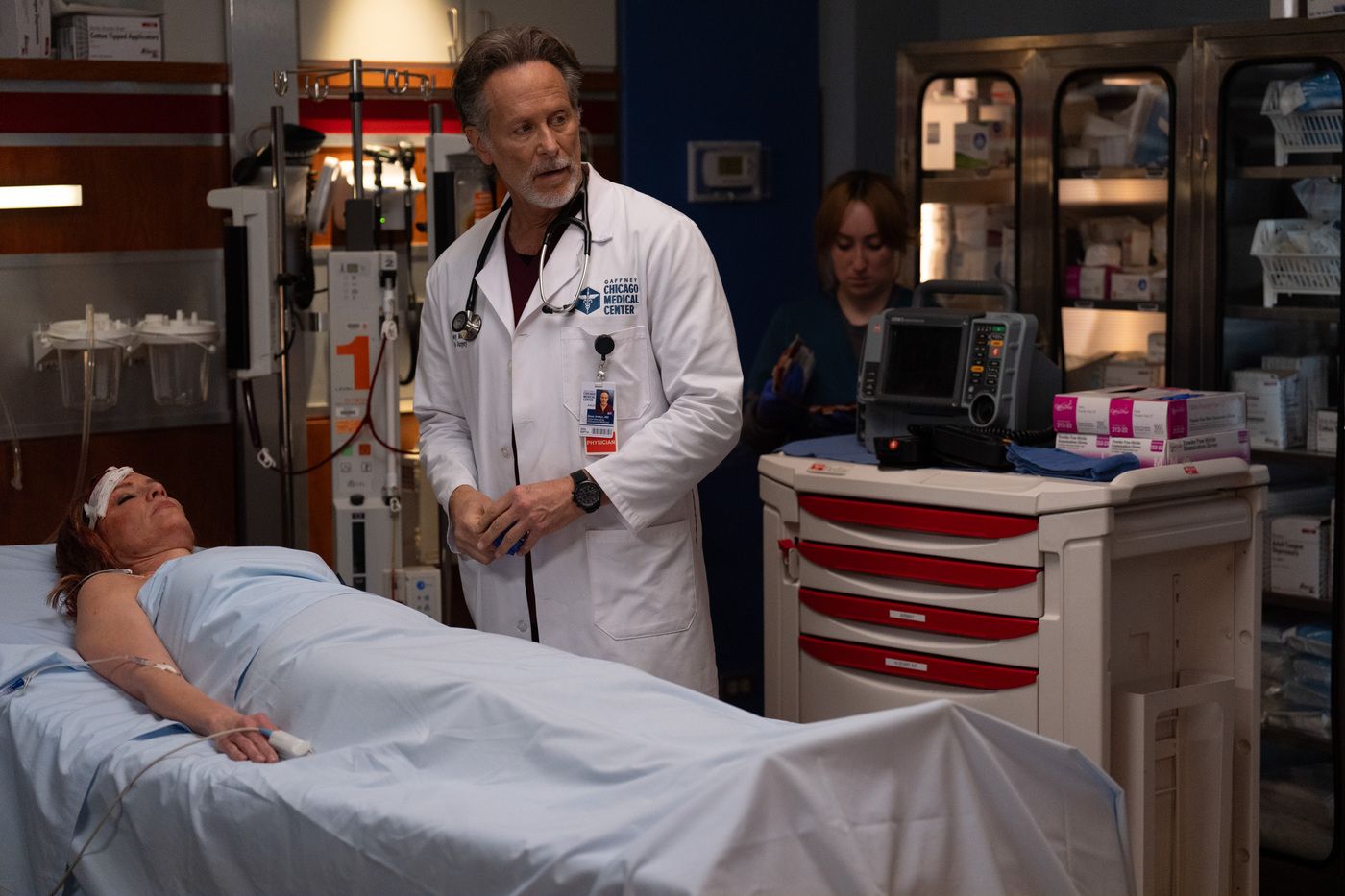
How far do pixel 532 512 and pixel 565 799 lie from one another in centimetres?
72

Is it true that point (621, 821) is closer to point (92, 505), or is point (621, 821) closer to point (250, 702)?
point (250, 702)

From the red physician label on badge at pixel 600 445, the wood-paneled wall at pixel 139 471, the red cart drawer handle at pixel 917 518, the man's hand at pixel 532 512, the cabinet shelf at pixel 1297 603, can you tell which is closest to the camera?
the man's hand at pixel 532 512

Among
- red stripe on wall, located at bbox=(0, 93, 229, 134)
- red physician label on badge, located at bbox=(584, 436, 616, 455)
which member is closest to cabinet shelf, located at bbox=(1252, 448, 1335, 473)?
red physician label on badge, located at bbox=(584, 436, 616, 455)

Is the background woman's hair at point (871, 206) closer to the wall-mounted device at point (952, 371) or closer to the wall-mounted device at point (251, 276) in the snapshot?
the wall-mounted device at point (952, 371)

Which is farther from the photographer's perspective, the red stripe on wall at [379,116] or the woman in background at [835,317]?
the red stripe on wall at [379,116]

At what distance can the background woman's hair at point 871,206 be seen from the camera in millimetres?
3454

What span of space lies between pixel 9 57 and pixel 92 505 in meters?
1.28

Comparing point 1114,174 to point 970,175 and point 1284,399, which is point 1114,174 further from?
point 1284,399

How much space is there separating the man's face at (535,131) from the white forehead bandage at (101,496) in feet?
3.08

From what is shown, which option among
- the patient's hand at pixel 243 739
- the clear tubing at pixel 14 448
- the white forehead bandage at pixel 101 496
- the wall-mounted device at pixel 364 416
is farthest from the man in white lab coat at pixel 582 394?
the clear tubing at pixel 14 448

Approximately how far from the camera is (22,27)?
3.50m

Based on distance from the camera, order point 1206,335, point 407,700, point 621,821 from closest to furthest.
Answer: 1. point 621,821
2. point 407,700
3. point 1206,335

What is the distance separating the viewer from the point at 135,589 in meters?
2.66

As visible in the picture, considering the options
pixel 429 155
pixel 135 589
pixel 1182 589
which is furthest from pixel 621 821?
pixel 429 155
